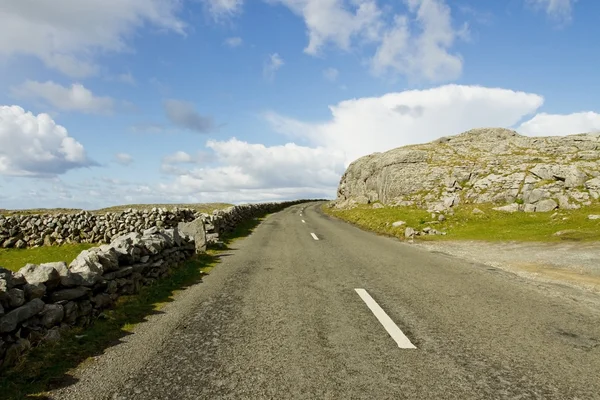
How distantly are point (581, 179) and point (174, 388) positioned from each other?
3600 cm

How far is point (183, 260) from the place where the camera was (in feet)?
41.4

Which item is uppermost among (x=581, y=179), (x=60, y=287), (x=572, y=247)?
(x=581, y=179)

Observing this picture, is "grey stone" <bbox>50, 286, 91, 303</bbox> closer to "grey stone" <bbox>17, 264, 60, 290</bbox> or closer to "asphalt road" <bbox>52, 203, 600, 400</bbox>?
"grey stone" <bbox>17, 264, 60, 290</bbox>

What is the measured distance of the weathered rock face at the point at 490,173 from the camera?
3012cm

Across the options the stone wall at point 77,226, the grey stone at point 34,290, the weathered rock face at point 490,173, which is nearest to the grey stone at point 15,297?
the grey stone at point 34,290

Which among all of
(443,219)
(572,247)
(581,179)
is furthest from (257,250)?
(581,179)

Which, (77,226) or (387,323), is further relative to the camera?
(77,226)

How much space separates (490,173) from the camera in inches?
1444

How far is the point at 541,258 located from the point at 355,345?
12518mm

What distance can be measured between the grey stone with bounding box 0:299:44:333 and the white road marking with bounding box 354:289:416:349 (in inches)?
204

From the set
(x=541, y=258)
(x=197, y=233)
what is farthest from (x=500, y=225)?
(x=197, y=233)

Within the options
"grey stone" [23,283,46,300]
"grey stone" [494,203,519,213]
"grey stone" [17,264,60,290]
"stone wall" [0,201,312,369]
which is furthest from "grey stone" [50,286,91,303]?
"grey stone" [494,203,519,213]

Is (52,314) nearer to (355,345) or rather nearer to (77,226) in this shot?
(355,345)

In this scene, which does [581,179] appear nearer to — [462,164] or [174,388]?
[462,164]
